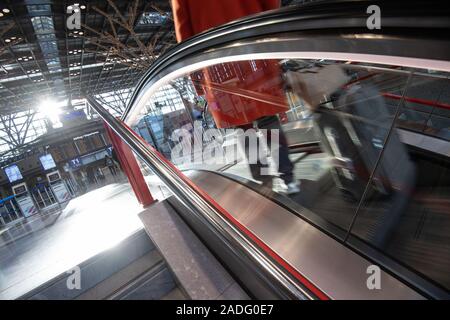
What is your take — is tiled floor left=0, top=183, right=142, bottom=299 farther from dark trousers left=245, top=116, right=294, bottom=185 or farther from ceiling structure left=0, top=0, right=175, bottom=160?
ceiling structure left=0, top=0, right=175, bottom=160

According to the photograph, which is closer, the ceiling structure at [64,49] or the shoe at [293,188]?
the shoe at [293,188]

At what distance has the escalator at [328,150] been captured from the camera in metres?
0.66

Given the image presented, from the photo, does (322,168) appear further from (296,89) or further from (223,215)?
(223,215)

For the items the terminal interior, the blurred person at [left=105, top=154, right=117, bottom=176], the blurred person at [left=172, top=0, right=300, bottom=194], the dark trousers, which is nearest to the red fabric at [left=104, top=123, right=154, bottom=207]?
the terminal interior

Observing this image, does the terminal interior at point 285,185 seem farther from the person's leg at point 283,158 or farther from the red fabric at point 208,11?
the red fabric at point 208,11

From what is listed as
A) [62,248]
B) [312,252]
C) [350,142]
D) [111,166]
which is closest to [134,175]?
[62,248]

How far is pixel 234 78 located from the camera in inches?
68.2

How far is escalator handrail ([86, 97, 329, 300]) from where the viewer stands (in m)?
0.71

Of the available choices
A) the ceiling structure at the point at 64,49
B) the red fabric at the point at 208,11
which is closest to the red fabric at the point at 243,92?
the red fabric at the point at 208,11

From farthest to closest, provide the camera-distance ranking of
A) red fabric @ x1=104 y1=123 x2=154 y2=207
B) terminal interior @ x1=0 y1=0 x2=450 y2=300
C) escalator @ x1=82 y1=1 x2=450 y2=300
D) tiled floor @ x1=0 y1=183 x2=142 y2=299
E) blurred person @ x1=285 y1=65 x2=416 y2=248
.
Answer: red fabric @ x1=104 y1=123 x2=154 y2=207 < tiled floor @ x1=0 y1=183 x2=142 y2=299 < blurred person @ x1=285 y1=65 x2=416 y2=248 < terminal interior @ x1=0 y1=0 x2=450 y2=300 < escalator @ x1=82 y1=1 x2=450 y2=300

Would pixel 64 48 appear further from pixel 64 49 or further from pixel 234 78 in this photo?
pixel 234 78

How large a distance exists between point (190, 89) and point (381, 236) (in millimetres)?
1733

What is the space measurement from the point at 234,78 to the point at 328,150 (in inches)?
39.3

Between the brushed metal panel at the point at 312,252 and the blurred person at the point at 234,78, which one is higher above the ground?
the blurred person at the point at 234,78
